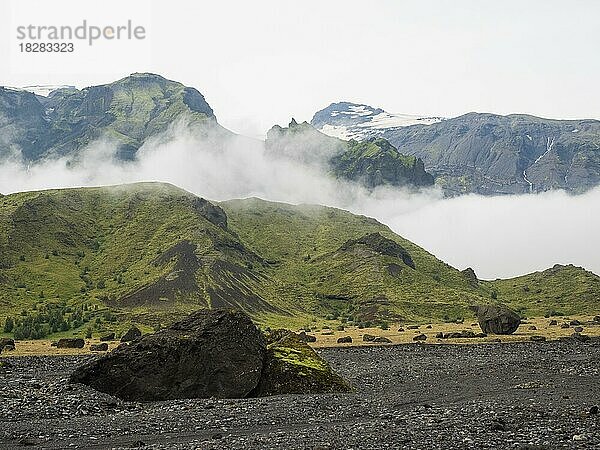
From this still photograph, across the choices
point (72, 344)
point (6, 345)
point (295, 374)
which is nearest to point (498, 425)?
point (295, 374)

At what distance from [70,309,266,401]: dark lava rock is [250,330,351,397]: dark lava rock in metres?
0.78

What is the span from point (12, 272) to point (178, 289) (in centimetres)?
4380

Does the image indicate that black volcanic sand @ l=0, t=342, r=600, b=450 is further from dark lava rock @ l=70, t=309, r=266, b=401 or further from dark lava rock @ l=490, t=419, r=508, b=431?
dark lava rock @ l=70, t=309, r=266, b=401

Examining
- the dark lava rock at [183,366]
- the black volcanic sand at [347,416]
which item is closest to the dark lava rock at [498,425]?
the black volcanic sand at [347,416]

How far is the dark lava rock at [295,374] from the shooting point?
1402 inches

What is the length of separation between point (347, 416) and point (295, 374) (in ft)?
28.8

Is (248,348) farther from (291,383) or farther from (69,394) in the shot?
(69,394)

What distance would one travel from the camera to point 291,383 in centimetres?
3578

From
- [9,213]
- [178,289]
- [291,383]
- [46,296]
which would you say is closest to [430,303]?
[178,289]

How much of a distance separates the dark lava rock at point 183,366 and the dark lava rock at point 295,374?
2.57 feet

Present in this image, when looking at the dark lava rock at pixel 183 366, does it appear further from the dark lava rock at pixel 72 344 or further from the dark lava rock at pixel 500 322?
the dark lava rock at pixel 500 322

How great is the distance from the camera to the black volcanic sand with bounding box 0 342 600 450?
72.2 ft

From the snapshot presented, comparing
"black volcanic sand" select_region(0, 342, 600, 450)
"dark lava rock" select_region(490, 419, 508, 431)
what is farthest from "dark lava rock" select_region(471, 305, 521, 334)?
"dark lava rock" select_region(490, 419, 508, 431)

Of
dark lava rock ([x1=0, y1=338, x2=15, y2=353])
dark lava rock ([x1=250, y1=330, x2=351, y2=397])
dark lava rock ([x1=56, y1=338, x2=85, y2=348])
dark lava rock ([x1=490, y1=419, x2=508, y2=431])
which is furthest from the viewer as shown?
dark lava rock ([x1=56, y1=338, x2=85, y2=348])
